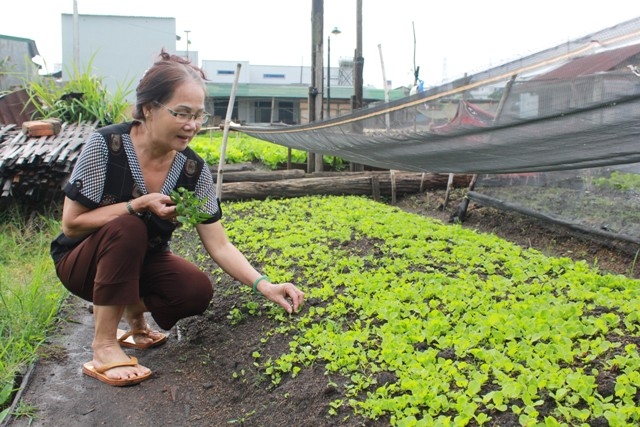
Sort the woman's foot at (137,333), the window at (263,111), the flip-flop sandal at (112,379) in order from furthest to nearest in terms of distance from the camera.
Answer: the window at (263,111)
the woman's foot at (137,333)
the flip-flop sandal at (112,379)

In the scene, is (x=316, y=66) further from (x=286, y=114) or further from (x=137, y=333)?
(x=286, y=114)

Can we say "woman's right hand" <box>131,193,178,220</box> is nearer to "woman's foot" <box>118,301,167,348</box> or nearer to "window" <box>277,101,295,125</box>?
"woman's foot" <box>118,301,167,348</box>

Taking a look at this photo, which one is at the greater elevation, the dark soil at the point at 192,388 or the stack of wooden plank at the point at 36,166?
the stack of wooden plank at the point at 36,166

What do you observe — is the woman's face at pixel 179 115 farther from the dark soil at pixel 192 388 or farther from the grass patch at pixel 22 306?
the grass patch at pixel 22 306

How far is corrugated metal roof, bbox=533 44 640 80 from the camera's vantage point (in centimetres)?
255

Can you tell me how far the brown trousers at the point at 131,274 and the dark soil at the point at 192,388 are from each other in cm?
23

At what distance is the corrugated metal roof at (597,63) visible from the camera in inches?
→ 100

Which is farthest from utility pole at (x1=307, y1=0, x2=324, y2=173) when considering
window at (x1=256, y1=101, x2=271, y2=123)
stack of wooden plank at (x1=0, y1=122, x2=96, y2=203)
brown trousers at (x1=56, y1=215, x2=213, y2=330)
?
window at (x1=256, y1=101, x2=271, y2=123)

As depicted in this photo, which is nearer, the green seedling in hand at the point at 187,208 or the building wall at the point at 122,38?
the green seedling in hand at the point at 187,208

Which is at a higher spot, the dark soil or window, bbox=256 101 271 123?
window, bbox=256 101 271 123

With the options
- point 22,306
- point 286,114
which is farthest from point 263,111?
point 22,306

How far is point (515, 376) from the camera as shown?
2102 millimetres

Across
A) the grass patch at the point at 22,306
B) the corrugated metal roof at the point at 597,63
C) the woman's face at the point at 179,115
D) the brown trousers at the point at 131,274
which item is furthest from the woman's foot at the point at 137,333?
the corrugated metal roof at the point at 597,63

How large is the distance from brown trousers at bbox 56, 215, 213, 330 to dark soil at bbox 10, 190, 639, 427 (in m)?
0.23
